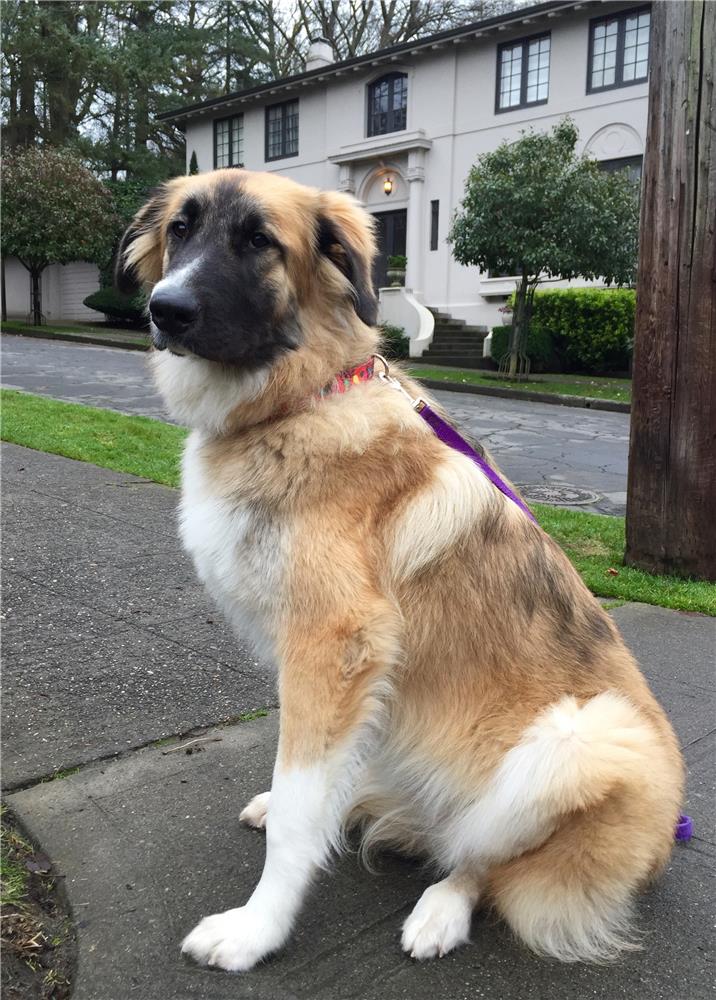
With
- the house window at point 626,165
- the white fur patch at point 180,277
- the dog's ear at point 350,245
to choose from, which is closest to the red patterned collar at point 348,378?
the dog's ear at point 350,245

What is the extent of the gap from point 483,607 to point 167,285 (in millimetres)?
1235

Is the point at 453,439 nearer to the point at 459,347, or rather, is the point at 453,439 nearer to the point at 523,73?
the point at 459,347

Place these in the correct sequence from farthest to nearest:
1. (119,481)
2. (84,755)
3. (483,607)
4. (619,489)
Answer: (619,489) < (119,481) < (84,755) < (483,607)

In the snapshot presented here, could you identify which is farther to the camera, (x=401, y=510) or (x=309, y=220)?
(x=309, y=220)

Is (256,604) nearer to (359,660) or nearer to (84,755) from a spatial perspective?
(359,660)

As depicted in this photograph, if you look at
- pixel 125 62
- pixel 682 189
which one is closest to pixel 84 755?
pixel 682 189

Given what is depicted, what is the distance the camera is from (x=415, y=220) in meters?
25.8

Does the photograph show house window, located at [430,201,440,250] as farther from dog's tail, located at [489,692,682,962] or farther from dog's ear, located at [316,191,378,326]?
dog's tail, located at [489,692,682,962]

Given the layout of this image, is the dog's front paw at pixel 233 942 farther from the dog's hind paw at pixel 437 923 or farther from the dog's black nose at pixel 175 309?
the dog's black nose at pixel 175 309

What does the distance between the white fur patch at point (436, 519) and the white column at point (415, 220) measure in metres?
24.0

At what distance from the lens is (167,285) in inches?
88.1

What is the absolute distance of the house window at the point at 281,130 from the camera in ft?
97.0

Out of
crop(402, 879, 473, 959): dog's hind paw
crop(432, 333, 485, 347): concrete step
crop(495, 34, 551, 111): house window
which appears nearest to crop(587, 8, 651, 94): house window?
crop(495, 34, 551, 111): house window

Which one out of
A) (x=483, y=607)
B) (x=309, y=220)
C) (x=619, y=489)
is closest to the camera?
(x=483, y=607)
